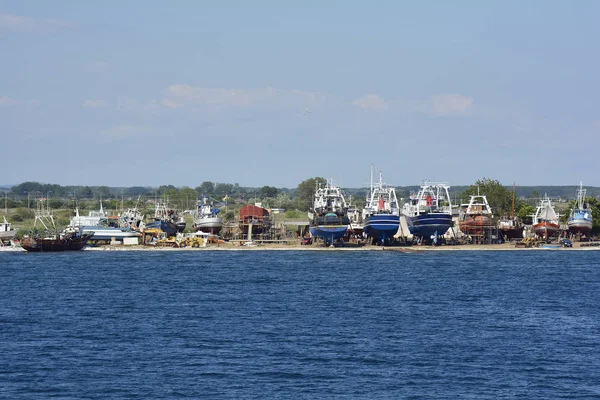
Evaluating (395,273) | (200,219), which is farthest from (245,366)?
(200,219)

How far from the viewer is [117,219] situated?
488ft

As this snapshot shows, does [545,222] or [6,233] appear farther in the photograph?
[6,233]

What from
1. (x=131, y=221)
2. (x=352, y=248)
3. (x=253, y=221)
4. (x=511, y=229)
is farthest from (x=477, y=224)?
(x=131, y=221)

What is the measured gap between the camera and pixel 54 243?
122 m

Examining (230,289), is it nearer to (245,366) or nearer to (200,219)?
(245,366)

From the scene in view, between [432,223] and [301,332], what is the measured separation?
71.5 metres

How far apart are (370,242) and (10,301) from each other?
72.4 metres

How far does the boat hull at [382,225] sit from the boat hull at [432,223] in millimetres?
3343

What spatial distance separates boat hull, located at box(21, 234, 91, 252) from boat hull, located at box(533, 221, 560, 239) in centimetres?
6060

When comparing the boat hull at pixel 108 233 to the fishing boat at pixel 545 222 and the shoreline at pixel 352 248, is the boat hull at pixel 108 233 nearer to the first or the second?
the shoreline at pixel 352 248

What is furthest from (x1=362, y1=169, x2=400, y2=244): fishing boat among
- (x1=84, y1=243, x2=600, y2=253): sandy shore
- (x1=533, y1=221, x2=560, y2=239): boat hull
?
(x1=533, y1=221, x2=560, y2=239): boat hull

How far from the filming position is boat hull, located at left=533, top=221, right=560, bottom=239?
429ft

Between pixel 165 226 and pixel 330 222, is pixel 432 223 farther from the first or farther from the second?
pixel 165 226

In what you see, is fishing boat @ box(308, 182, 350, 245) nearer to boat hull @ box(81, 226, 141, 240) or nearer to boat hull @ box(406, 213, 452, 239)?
boat hull @ box(406, 213, 452, 239)
